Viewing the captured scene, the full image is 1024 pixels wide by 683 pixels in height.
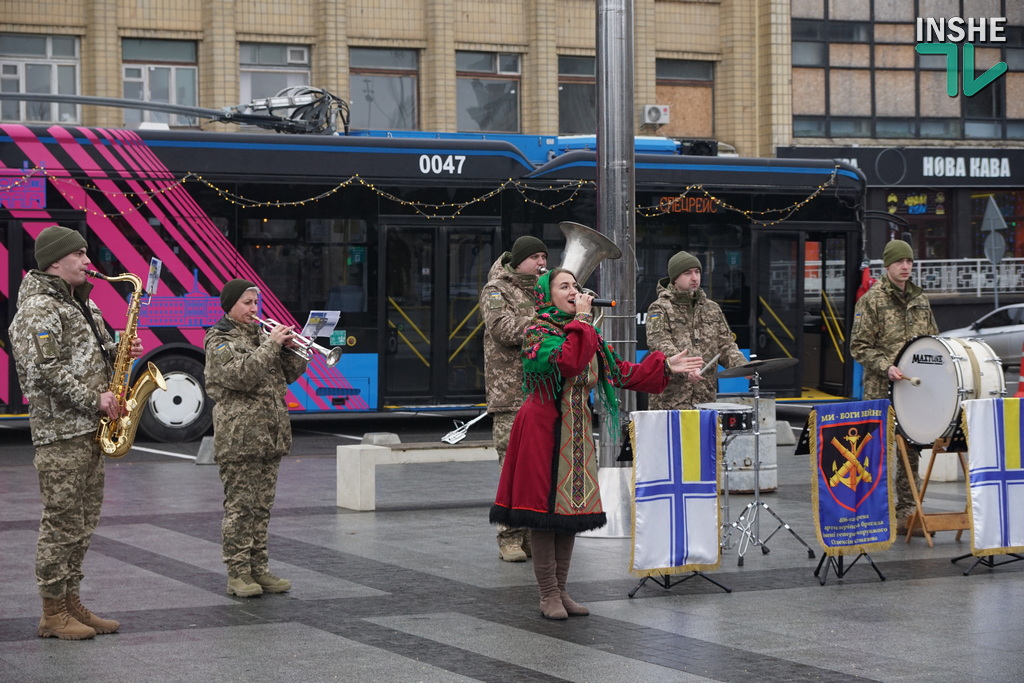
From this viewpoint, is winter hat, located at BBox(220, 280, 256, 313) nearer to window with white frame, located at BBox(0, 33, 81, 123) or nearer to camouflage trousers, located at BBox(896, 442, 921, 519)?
camouflage trousers, located at BBox(896, 442, 921, 519)

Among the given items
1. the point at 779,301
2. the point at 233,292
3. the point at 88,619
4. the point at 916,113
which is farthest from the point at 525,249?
the point at 916,113

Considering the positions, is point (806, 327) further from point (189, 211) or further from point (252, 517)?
point (252, 517)

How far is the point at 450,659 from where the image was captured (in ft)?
23.0

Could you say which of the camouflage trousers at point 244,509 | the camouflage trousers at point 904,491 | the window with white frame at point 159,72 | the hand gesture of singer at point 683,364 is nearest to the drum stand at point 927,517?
the camouflage trousers at point 904,491

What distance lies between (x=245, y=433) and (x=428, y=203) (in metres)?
9.93

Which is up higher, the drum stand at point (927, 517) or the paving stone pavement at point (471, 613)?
the drum stand at point (927, 517)

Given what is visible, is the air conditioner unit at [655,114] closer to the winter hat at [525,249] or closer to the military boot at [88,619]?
the winter hat at [525,249]

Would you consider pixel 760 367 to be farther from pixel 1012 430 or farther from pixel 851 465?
pixel 1012 430

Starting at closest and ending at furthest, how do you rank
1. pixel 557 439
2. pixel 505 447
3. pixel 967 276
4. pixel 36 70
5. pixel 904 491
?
1. pixel 557 439
2. pixel 505 447
3. pixel 904 491
4. pixel 36 70
5. pixel 967 276

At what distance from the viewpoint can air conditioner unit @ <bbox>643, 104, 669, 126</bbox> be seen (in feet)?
105

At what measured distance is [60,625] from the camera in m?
7.39

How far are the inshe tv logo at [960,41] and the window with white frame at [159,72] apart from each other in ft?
57.3

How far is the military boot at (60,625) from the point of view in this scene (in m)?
7.38

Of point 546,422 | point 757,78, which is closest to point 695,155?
point 546,422
